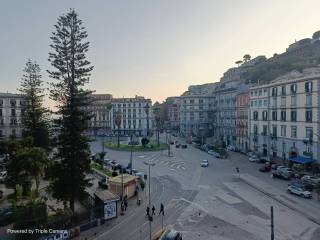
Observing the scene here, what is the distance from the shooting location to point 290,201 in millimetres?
36250

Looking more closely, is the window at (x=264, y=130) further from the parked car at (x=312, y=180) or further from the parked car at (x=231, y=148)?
the parked car at (x=312, y=180)

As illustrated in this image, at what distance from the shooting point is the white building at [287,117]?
51.7 metres

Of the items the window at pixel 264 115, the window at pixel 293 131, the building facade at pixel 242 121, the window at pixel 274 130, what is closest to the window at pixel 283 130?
the window at pixel 293 131

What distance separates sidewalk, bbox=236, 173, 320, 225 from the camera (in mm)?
31870

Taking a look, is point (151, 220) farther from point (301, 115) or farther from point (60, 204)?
point (301, 115)

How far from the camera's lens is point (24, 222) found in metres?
26.1

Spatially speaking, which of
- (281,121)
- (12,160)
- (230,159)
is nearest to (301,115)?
(281,121)

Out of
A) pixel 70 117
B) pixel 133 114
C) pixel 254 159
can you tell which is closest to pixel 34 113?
pixel 70 117

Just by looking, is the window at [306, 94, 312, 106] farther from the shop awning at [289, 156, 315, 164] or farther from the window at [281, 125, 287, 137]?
the shop awning at [289, 156, 315, 164]

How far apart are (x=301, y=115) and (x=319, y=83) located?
6767 mm

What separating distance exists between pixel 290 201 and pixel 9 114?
2994 inches

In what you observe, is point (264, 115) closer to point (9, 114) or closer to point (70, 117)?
point (70, 117)

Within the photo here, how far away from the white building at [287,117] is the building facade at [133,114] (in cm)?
6430

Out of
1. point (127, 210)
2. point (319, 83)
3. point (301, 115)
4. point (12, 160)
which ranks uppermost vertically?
point (319, 83)
